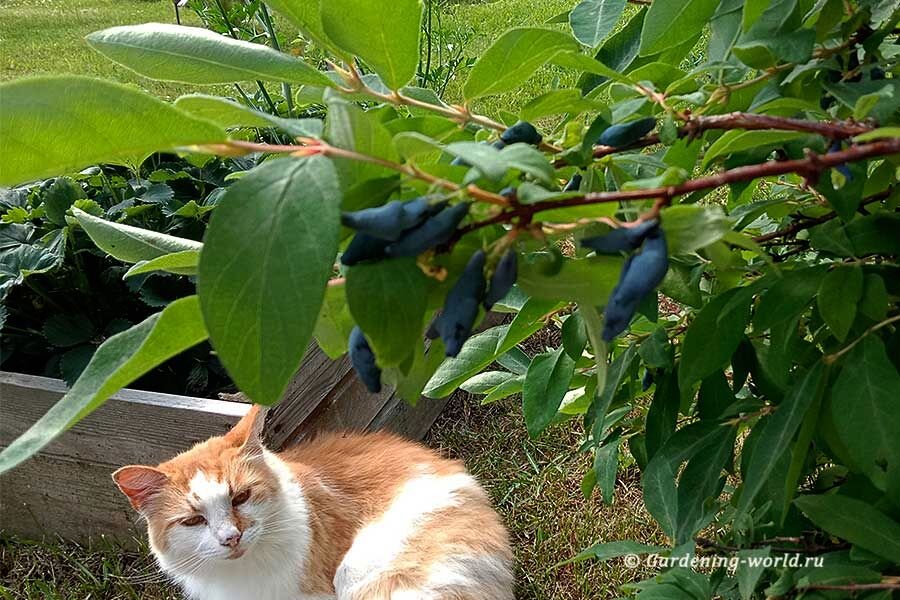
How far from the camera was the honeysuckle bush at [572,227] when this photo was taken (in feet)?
1.11

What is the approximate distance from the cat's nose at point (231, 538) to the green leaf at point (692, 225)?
1328 millimetres

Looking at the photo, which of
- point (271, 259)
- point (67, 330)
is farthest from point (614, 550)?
point (67, 330)

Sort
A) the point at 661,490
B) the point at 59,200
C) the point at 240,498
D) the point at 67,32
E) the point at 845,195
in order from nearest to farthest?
the point at 845,195 → the point at 661,490 → the point at 240,498 → the point at 59,200 → the point at 67,32

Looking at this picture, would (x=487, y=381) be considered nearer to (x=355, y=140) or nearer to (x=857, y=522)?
(x=857, y=522)

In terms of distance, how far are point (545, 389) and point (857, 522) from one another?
0.31m

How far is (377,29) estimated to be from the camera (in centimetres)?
45

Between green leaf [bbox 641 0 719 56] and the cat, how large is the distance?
3.74ft

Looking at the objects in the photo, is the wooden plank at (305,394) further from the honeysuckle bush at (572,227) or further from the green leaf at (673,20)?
the green leaf at (673,20)

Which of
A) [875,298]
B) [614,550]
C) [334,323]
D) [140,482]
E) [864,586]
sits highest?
[334,323]

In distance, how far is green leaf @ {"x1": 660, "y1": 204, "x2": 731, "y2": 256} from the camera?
0.36m

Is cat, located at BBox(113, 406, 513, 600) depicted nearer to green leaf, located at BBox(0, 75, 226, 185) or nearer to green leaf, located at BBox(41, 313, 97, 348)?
A: green leaf, located at BBox(41, 313, 97, 348)

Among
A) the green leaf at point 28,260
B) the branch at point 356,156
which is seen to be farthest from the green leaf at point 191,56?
the green leaf at point 28,260

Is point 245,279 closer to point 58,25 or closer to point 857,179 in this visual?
point 857,179

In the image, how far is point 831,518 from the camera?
0.67 m
